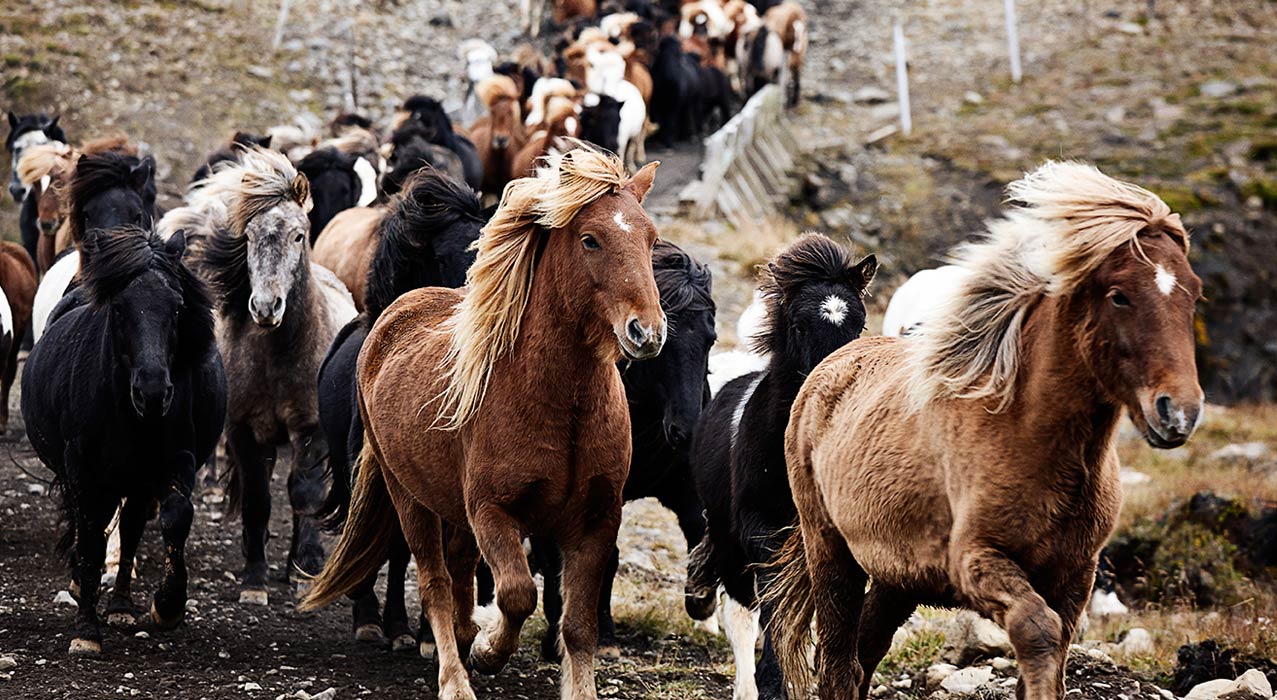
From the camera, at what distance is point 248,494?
870 centimetres

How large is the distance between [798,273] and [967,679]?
6.63 feet

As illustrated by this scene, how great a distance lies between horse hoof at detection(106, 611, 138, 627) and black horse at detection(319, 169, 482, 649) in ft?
3.62

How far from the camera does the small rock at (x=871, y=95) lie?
26688mm

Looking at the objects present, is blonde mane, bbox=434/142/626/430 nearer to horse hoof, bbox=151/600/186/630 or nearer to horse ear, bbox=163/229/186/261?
horse ear, bbox=163/229/186/261

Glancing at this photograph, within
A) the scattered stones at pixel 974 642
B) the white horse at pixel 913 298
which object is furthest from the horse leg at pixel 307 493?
the white horse at pixel 913 298

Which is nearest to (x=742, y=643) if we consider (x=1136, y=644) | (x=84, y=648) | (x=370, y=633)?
(x=370, y=633)

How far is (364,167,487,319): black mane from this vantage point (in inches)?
304

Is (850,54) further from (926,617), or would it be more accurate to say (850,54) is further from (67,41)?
(926,617)

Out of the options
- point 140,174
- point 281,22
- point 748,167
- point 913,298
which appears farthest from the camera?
point 281,22

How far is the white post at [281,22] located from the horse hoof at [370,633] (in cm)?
2031

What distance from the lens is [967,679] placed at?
666cm

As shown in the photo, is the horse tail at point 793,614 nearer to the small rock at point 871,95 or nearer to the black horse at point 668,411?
the black horse at point 668,411

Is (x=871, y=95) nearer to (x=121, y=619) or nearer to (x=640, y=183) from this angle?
(x=121, y=619)

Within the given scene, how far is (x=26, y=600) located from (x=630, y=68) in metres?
17.0
